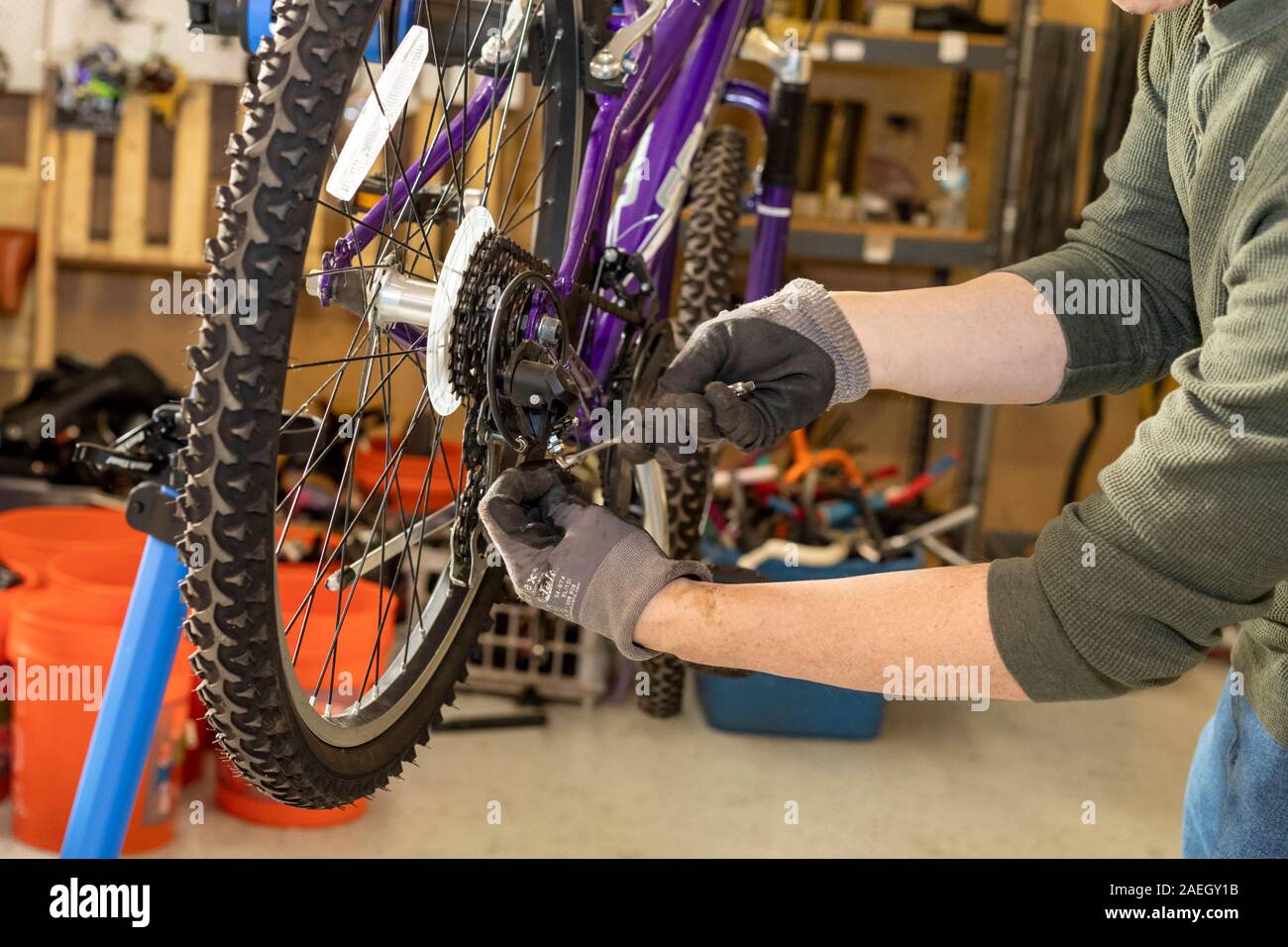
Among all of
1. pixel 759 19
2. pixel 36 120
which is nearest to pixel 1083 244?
pixel 759 19

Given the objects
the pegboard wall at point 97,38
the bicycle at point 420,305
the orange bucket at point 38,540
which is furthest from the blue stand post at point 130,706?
the pegboard wall at point 97,38

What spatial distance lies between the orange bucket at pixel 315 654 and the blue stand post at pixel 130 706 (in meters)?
0.61

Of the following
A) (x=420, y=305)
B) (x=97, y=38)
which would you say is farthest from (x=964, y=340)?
(x=97, y=38)

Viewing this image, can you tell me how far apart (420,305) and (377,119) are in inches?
5.1

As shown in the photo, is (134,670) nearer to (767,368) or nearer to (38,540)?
(767,368)

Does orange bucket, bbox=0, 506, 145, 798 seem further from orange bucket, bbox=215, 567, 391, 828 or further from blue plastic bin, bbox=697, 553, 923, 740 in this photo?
blue plastic bin, bbox=697, 553, 923, 740

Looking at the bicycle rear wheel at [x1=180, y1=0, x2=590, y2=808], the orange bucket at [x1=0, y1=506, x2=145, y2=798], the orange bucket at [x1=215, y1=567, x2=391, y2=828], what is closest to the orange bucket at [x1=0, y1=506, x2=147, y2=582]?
the orange bucket at [x1=0, y1=506, x2=145, y2=798]

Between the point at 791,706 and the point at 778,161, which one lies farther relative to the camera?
the point at 791,706

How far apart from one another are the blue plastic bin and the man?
1439 mm

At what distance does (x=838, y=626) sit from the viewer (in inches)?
34.0

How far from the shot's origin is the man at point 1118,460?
0.80 m

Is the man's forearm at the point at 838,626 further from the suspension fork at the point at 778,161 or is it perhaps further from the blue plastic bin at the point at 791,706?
the blue plastic bin at the point at 791,706
